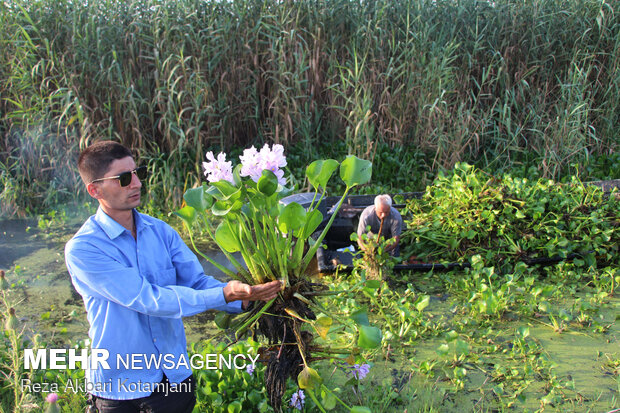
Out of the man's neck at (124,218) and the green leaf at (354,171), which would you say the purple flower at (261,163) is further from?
the man's neck at (124,218)

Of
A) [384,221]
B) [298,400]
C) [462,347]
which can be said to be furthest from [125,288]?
[384,221]

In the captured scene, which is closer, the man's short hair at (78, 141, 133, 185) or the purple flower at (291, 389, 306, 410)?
the man's short hair at (78, 141, 133, 185)

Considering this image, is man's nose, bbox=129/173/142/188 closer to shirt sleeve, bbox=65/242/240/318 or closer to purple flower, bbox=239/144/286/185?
shirt sleeve, bbox=65/242/240/318

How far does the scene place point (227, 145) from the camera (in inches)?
257

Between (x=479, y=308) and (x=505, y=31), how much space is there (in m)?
4.76

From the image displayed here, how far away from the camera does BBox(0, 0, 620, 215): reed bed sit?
19.5 ft

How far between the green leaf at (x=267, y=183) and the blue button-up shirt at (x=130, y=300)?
0.38 meters

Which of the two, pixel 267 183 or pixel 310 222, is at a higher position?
pixel 267 183

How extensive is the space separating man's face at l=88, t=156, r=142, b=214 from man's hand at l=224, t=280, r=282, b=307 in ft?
1.55

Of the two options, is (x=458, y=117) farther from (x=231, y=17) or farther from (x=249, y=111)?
Result: (x=231, y=17)

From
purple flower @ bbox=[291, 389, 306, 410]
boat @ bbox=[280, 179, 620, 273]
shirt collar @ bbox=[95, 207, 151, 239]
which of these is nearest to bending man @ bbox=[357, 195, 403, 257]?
boat @ bbox=[280, 179, 620, 273]

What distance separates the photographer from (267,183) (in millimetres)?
1633

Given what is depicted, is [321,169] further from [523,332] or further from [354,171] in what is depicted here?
[523,332]

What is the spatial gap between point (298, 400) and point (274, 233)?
88cm
